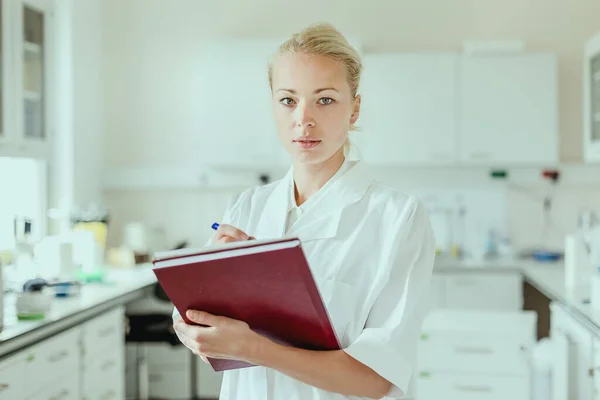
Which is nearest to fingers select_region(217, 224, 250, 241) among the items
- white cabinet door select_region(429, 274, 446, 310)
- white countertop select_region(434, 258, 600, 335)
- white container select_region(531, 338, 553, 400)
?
white countertop select_region(434, 258, 600, 335)

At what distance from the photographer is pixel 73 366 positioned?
2826 millimetres

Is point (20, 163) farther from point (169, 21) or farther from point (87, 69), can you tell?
point (169, 21)

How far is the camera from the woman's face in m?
1.22

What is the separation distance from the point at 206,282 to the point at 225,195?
3.72 meters

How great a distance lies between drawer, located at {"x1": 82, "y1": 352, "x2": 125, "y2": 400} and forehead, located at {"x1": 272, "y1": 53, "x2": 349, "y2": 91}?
82.9 inches

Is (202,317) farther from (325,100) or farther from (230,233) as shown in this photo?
(325,100)

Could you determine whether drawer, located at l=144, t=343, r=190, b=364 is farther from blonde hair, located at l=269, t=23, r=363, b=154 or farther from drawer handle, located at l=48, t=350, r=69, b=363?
blonde hair, located at l=269, t=23, r=363, b=154

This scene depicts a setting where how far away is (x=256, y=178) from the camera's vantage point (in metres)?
4.75

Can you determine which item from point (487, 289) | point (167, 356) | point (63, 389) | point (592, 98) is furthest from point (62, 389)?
point (592, 98)

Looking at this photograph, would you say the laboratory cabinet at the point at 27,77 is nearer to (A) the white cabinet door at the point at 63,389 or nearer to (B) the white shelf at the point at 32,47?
(B) the white shelf at the point at 32,47

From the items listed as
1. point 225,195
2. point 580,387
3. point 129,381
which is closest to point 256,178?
point 225,195

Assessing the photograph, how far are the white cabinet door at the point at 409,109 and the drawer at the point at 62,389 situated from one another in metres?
2.17

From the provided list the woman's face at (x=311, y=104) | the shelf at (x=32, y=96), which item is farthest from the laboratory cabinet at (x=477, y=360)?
the shelf at (x=32, y=96)

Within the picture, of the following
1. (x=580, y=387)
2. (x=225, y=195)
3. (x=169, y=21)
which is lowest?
(x=580, y=387)
